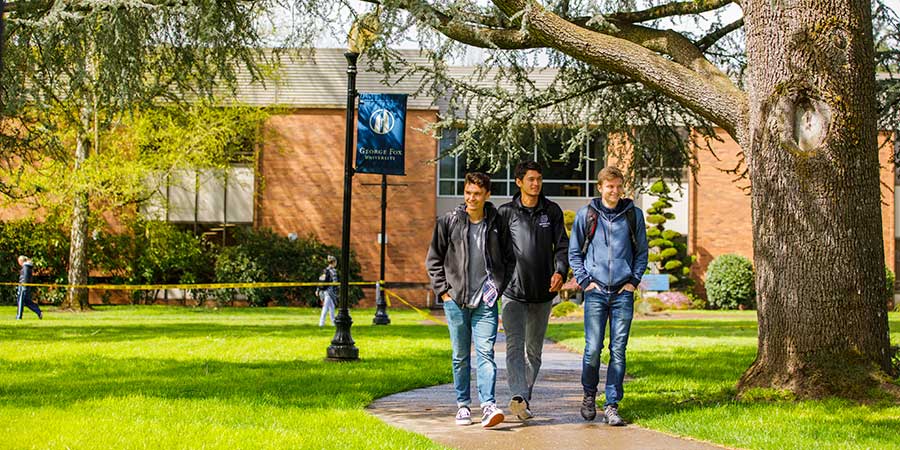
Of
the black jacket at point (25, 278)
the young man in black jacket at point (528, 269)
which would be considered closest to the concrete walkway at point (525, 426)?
the young man in black jacket at point (528, 269)

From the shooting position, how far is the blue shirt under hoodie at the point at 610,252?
7.94 meters

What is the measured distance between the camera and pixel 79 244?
31.2 meters

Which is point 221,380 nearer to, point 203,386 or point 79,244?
point 203,386

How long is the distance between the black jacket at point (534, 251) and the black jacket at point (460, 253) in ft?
0.29

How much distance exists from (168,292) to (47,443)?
31.1 m

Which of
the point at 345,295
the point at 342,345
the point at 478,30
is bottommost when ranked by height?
the point at 342,345

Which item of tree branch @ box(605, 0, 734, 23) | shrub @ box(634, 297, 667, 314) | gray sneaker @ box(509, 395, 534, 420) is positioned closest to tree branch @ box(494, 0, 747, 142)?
tree branch @ box(605, 0, 734, 23)

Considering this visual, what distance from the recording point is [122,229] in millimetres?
37094

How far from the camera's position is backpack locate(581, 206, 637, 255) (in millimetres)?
8031

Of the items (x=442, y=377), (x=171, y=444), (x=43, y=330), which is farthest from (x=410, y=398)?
(x=43, y=330)

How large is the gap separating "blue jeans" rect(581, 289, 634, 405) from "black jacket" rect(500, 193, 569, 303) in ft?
1.07

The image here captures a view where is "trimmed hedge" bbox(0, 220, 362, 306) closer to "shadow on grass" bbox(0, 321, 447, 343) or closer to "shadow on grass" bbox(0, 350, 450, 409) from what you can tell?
"shadow on grass" bbox(0, 321, 447, 343)

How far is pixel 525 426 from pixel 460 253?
1.32 metres

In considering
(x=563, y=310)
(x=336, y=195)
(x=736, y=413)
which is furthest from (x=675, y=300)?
(x=736, y=413)
